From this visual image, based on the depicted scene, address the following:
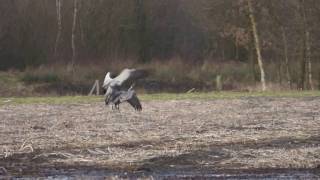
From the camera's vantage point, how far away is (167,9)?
53156 millimetres

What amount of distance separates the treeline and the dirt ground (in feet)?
62.6

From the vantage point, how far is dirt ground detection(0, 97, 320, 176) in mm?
13375

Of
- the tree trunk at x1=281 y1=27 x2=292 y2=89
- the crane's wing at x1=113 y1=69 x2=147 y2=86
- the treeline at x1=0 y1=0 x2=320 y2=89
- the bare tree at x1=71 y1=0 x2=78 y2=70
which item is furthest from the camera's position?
the bare tree at x1=71 y1=0 x2=78 y2=70

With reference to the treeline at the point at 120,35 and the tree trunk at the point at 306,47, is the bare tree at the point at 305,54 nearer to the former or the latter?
the tree trunk at the point at 306,47

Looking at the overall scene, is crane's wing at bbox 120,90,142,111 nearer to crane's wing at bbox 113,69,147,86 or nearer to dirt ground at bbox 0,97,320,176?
crane's wing at bbox 113,69,147,86

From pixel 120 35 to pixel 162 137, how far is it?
35.5 metres

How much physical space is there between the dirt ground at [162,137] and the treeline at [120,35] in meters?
19.1

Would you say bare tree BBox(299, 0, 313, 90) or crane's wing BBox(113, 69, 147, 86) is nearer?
crane's wing BBox(113, 69, 147, 86)

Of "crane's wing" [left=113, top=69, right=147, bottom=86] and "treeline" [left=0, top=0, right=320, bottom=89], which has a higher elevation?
"treeline" [left=0, top=0, right=320, bottom=89]

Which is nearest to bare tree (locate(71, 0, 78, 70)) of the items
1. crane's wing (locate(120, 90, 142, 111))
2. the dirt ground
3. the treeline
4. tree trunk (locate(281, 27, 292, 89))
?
the treeline

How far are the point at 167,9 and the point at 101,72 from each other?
8.04 m

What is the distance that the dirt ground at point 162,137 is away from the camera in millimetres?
13375

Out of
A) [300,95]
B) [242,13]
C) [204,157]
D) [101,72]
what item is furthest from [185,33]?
[204,157]

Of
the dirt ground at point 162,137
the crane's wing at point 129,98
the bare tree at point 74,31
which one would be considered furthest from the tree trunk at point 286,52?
the crane's wing at point 129,98
